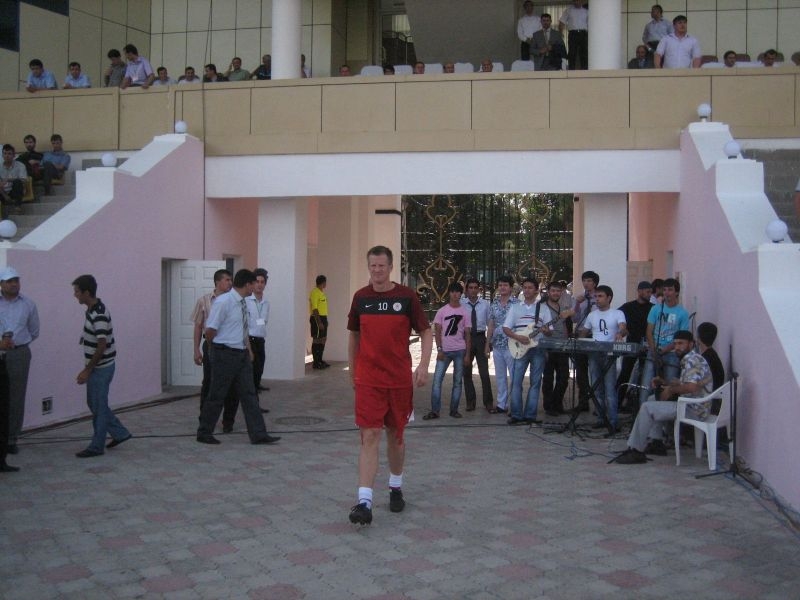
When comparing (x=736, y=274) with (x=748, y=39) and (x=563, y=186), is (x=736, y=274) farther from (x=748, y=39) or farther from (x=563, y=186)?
(x=748, y=39)

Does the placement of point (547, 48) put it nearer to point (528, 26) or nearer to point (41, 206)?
point (528, 26)

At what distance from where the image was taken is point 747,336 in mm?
7918

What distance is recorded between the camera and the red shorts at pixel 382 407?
6.27 m

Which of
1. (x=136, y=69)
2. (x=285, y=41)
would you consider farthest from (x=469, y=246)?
(x=136, y=69)

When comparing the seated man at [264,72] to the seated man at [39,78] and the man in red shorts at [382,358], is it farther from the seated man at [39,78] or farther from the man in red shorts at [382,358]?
the man in red shorts at [382,358]

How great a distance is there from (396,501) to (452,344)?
4.70 metres

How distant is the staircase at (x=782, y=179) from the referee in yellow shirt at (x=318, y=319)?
26.4 feet

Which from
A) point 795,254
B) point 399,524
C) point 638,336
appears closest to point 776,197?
point 638,336

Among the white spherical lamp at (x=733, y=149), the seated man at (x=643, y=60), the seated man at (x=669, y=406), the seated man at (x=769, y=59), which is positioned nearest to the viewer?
the seated man at (x=669, y=406)

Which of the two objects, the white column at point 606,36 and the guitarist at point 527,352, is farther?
the white column at point 606,36

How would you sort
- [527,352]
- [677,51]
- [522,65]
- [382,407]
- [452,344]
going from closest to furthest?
[382,407] < [527,352] < [452,344] < [677,51] < [522,65]

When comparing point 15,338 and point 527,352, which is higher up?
point 15,338

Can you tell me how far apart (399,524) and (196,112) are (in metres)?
9.86

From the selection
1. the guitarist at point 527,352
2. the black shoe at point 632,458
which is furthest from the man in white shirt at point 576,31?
the black shoe at point 632,458
